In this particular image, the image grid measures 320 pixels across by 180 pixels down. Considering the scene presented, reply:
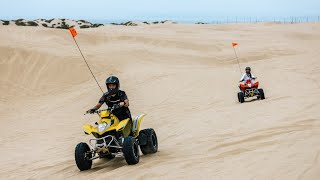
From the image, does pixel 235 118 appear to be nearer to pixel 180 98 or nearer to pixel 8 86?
pixel 180 98

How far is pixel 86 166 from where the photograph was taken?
27.4ft

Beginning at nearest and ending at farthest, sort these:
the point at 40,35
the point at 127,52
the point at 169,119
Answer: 1. the point at 169,119
2. the point at 127,52
3. the point at 40,35

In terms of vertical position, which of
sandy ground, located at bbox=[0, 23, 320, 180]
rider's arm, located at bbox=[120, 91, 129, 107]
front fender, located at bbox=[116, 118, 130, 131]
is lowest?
sandy ground, located at bbox=[0, 23, 320, 180]

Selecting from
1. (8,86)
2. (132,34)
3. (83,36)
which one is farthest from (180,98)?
(132,34)

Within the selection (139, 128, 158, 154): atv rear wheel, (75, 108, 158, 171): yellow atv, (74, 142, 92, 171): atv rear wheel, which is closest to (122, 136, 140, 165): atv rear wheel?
(75, 108, 158, 171): yellow atv

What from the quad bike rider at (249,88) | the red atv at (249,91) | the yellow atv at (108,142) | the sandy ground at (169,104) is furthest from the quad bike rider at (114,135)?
the quad bike rider at (249,88)

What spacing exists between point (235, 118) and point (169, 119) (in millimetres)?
2774

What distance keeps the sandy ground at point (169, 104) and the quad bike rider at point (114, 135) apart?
0.24 metres

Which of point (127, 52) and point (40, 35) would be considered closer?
point (127, 52)

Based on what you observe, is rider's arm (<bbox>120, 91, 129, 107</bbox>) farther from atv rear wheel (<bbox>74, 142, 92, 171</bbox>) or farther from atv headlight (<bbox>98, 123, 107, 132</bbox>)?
atv rear wheel (<bbox>74, 142, 92, 171</bbox>)

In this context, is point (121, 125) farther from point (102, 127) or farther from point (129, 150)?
point (129, 150)

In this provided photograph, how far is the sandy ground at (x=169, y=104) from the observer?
7266mm

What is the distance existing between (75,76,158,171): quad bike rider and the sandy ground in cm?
24

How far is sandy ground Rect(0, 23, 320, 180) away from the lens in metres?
7.27
